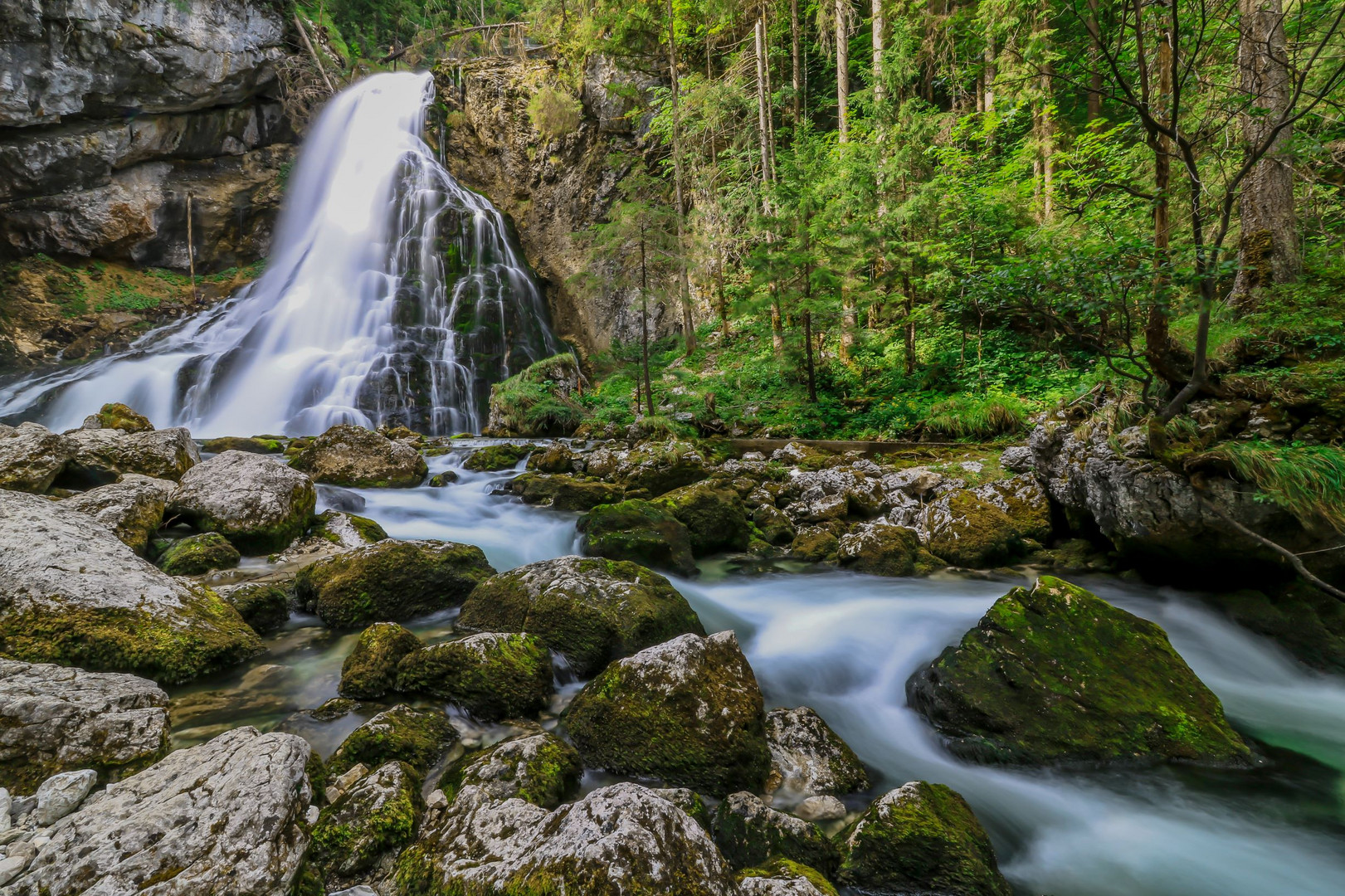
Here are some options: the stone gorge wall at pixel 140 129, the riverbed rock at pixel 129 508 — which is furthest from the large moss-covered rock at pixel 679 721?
the stone gorge wall at pixel 140 129

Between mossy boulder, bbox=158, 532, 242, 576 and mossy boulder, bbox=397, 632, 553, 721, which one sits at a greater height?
mossy boulder, bbox=158, 532, 242, 576

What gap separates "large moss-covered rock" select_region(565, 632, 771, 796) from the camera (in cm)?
303

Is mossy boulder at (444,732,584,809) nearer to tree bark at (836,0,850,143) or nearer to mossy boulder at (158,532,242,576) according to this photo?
mossy boulder at (158,532,242,576)

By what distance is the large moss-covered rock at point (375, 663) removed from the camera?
3662mm

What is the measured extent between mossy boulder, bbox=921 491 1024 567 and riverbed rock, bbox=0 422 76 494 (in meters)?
10.1

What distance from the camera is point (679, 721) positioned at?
3.09 metres

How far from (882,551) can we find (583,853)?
17.2ft

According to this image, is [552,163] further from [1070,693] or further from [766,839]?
[766,839]

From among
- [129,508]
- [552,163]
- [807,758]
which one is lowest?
[807,758]

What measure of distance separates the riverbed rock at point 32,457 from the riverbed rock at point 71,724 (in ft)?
15.9

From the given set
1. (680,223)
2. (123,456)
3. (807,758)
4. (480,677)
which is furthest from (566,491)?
(680,223)

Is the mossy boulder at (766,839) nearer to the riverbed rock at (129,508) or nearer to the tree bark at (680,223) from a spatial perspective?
the riverbed rock at (129,508)

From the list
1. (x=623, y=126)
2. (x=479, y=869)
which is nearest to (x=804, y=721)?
(x=479, y=869)

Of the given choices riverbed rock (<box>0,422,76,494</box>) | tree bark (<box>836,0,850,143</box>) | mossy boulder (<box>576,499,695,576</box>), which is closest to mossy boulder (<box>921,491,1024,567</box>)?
mossy boulder (<box>576,499,695,576</box>)
